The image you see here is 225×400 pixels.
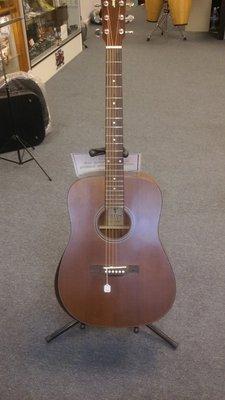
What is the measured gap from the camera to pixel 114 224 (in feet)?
4.05

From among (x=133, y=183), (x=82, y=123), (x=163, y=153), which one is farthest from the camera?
(x=82, y=123)

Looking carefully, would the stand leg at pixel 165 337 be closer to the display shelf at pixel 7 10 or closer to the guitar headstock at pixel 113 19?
the guitar headstock at pixel 113 19

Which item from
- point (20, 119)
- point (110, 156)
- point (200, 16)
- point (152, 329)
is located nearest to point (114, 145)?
point (110, 156)

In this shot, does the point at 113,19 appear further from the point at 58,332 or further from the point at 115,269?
the point at 58,332

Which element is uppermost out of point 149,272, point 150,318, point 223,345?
point 149,272

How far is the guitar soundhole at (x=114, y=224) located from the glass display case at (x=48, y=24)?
9.90 ft

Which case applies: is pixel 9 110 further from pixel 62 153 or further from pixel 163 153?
pixel 163 153

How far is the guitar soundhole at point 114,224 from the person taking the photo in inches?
48.2

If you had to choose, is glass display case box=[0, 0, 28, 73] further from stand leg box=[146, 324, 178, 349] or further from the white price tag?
stand leg box=[146, 324, 178, 349]

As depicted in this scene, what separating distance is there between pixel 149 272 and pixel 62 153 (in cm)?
165

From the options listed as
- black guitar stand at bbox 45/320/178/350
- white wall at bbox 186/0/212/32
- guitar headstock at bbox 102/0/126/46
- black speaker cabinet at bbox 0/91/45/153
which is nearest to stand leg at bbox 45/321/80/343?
black guitar stand at bbox 45/320/178/350

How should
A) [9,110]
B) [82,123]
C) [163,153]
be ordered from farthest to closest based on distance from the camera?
1. [82,123]
2. [163,153]
3. [9,110]

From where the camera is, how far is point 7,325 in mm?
1483

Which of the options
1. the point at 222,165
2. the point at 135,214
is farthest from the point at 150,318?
the point at 222,165
